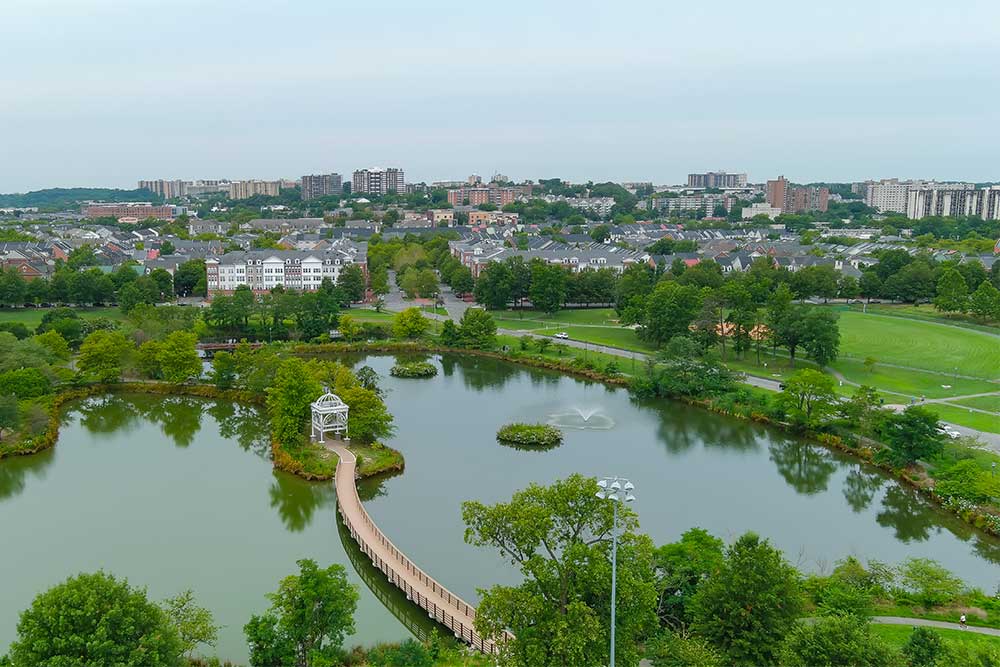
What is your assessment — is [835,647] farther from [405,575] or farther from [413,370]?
[413,370]

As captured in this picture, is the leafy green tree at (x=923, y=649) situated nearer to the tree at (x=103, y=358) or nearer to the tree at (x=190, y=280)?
the tree at (x=103, y=358)

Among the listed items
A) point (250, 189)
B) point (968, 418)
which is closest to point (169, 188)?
point (250, 189)

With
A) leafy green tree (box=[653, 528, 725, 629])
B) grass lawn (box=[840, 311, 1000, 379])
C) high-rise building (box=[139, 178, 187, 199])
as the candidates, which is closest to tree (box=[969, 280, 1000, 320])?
grass lawn (box=[840, 311, 1000, 379])

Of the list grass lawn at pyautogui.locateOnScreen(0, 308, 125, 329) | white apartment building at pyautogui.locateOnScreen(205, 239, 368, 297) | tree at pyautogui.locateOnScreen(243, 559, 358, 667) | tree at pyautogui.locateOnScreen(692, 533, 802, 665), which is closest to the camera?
tree at pyautogui.locateOnScreen(692, 533, 802, 665)

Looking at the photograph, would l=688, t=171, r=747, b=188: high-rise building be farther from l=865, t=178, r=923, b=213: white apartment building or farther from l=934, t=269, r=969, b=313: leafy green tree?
l=934, t=269, r=969, b=313: leafy green tree

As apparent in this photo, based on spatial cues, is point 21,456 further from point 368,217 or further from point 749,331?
point 368,217

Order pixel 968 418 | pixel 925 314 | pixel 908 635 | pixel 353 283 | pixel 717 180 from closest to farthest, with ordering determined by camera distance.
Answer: pixel 908 635 → pixel 968 418 → pixel 925 314 → pixel 353 283 → pixel 717 180

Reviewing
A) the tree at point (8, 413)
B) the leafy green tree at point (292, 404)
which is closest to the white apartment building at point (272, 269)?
the tree at point (8, 413)

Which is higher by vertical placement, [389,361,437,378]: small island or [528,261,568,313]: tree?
[528,261,568,313]: tree
